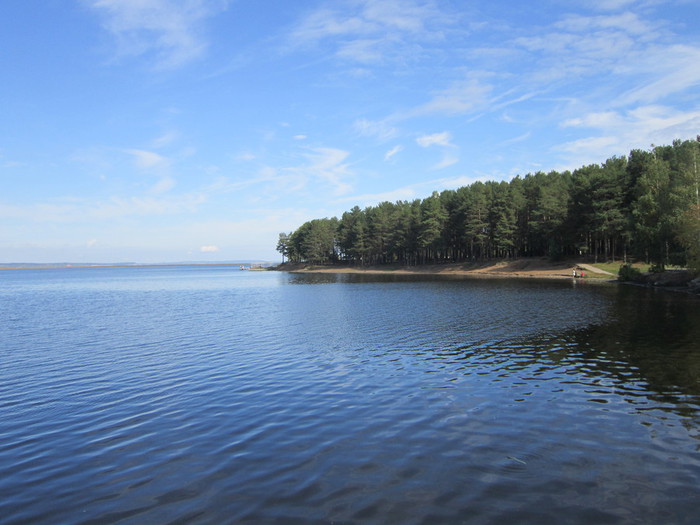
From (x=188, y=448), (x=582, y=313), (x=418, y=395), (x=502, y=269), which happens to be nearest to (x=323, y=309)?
(x=582, y=313)

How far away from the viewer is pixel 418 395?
16797 mm

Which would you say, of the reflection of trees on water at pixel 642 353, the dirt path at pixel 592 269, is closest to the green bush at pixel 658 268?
the dirt path at pixel 592 269

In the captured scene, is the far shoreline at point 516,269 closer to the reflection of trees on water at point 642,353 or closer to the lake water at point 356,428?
the reflection of trees on water at point 642,353

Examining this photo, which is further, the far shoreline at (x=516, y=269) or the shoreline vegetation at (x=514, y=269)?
the shoreline vegetation at (x=514, y=269)

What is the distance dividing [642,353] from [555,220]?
83.7 meters

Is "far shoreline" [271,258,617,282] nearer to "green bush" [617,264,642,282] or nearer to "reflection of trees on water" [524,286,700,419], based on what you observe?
"green bush" [617,264,642,282]

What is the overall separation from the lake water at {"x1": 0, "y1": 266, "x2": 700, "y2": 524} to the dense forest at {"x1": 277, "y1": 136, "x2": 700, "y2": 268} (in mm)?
43823

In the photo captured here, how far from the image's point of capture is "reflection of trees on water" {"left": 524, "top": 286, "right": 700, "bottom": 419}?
16688mm

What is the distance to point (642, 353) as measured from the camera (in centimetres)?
2316

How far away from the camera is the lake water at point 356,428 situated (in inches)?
368

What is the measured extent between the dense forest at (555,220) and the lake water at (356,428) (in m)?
43.8

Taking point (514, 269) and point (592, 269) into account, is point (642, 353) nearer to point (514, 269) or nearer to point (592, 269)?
point (592, 269)

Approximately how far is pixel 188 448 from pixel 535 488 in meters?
9.10

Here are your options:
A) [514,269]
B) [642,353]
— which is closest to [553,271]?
[514,269]
